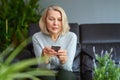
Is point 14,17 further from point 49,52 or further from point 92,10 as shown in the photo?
point 49,52

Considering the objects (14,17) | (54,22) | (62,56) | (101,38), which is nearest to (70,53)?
(62,56)

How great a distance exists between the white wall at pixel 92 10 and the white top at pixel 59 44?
4.76 feet

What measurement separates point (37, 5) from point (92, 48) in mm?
1294

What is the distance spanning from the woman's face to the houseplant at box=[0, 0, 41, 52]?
108 centimetres

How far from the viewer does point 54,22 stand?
2533 mm

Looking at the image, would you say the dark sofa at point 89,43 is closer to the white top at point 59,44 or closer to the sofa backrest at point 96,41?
the sofa backrest at point 96,41

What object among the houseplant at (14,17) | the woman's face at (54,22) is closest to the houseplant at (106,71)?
the woman's face at (54,22)

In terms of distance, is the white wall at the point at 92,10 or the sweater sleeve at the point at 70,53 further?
the white wall at the point at 92,10

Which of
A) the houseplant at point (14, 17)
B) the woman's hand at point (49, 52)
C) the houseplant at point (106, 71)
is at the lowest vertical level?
the houseplant at point (106, 71)

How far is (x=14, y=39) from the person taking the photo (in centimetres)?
362

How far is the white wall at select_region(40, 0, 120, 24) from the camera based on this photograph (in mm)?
3912

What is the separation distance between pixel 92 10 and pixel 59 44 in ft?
5.16

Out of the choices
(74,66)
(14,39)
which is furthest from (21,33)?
(74,66)

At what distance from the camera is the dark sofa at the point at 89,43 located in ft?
9.37
